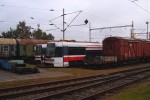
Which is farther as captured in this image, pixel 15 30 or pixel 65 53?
pixel 15 30

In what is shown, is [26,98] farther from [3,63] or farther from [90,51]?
[90,51]

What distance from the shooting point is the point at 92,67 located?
33562mm

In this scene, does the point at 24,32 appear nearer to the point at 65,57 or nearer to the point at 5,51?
the point at 5,51

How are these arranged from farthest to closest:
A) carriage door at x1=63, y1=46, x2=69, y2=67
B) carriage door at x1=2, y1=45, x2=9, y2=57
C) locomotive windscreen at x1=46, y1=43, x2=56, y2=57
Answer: carriage door at x1=2, y1=45, x2=9, y2=57, locomotive windscreen at x1=46, y1=43, x2=56, y2=57, carriage door at x1=63, y1=46, x2=69, y2=67

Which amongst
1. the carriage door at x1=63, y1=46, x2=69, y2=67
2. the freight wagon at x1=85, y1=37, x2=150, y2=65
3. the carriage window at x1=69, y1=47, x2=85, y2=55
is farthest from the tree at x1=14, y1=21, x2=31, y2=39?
the carriage door at x1=63, y1=46, x2=69, y2=67


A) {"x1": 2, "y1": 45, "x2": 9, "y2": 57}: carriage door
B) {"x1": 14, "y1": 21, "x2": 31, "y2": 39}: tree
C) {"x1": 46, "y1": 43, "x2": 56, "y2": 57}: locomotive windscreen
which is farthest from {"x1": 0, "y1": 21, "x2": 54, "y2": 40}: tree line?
{"x1": 46, "y1": 43, "x2": 56, "y2": 57}: locomotive windscreen

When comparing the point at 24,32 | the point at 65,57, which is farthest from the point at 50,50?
the point at 24,32

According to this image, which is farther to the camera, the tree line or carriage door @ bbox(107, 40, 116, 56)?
the tree line

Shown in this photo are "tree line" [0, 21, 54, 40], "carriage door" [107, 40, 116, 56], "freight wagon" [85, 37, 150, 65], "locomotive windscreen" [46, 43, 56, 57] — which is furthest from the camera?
"tree line" [0, 21, 54, 40]

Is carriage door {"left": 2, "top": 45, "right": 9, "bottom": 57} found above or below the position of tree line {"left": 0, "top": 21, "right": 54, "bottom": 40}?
below

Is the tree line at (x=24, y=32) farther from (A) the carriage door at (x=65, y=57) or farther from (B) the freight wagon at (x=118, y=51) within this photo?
(A) the carriage door at (x=65, y=57)

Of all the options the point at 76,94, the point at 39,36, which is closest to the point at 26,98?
the point at 76,94

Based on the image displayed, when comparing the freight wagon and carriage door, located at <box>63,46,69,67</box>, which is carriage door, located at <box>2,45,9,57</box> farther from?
the freight wagon

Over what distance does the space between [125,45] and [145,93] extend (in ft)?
73.3
